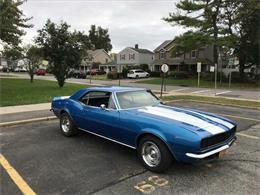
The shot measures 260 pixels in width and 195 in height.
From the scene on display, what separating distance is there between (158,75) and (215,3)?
1666 centimetres

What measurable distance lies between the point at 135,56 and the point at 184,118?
52762 mm

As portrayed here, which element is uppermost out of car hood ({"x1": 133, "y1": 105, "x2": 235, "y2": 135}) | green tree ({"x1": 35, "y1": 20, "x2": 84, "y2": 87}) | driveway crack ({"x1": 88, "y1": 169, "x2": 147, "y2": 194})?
green tree ({"x1": 35, "y1": 20, "x2": 84, "y2": 87})

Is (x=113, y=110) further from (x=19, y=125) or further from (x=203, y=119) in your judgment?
(x=19, y=125)

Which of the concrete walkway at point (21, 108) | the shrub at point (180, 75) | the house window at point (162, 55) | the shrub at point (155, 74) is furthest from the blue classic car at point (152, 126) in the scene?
the house window at point (162, 55)

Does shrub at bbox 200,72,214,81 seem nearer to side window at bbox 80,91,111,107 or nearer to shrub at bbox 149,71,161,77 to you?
shrub at bbox 149,71,161,77

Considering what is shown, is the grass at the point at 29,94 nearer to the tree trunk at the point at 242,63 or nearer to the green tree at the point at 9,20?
the green tree at the point at 9,20

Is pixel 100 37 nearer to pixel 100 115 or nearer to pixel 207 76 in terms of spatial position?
pixel 207 76

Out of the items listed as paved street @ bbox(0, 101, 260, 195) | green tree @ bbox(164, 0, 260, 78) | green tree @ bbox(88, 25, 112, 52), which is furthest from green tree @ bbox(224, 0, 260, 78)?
green tree @ bbox(88, 25, 112, 52)

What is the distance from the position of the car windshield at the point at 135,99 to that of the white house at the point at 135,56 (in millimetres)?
50896

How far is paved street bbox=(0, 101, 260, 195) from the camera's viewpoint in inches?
148

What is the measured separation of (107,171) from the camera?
4.36 m

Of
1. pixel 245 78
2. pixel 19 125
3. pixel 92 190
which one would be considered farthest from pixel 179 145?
pixel 245 78

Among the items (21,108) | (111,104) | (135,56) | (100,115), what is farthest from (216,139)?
(135,56)

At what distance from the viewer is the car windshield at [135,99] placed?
5211 millimetres
